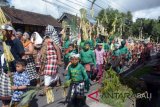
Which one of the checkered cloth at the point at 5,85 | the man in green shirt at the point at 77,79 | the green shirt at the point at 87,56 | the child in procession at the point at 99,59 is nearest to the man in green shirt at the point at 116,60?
the child in procession at the point at 99,59

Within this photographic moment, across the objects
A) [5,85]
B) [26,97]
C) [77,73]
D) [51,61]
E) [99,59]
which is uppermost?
[51,61]

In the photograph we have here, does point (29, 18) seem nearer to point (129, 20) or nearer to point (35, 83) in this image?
point (35, 83)

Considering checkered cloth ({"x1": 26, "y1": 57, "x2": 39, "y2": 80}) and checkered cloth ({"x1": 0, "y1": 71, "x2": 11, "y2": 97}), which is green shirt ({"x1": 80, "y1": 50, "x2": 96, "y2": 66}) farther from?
checkered cloth ({"x1": 0, "y1": 71, "x2": 11, "y2": 97})

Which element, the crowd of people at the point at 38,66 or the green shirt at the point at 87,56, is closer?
the crowd of people at the point at 38,66

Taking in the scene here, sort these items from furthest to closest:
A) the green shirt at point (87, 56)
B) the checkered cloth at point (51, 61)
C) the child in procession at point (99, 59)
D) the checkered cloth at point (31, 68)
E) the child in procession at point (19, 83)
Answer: the child in procession at point (99, 59)
the green shirt at point (87, 56)
the checkered cloth at point (31, 68)
the checkered cloth at point (51, 61)
the child in procession at point (19, 83)

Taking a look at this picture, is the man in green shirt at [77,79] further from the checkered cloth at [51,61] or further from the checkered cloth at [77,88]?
the checkered cloth at [51,61]

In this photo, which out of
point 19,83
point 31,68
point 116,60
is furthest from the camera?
point 116,60

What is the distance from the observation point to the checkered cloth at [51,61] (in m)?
8.95

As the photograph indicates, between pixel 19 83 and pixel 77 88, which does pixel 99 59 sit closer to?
pixel 77 88

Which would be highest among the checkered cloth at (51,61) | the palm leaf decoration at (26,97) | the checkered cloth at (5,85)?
the checkered cloth at (51,61)

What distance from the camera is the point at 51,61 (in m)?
9.02

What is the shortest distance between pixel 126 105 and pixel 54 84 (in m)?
1.99

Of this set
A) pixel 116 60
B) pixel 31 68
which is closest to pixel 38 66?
pixel 31 68

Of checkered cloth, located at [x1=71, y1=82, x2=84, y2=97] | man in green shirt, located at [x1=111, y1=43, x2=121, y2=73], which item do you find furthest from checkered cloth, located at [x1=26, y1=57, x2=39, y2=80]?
man in green shirt, located at [x1=111, y1=43, x2=121, y2=73]
